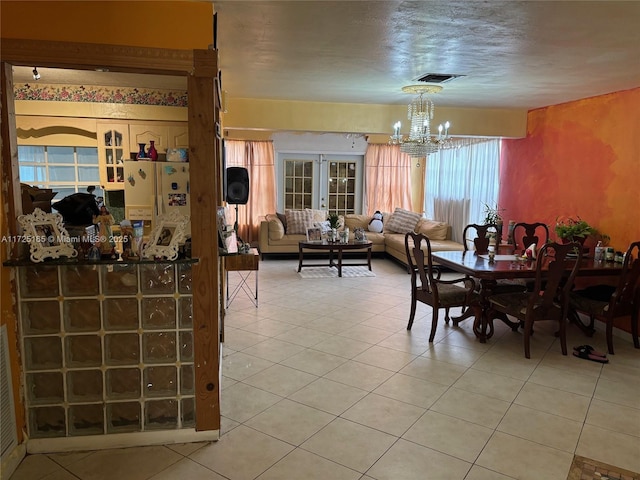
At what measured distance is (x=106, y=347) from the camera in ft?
7.49

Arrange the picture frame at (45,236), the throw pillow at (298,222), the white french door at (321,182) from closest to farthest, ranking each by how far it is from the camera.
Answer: the picture frame at (45,236) → the throw pillow at (298,222) → the white french door at (321,182)

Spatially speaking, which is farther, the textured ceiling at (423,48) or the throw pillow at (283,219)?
the throw pillow at (283,219)

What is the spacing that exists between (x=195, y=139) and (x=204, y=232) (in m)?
0.46

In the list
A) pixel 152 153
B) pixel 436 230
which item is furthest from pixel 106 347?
pixel 436 230

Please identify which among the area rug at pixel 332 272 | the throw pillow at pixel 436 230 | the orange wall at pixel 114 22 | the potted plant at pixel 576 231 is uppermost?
the orange wall at pixel 114 22

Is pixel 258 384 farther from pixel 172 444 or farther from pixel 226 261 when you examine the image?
pixel 226 261

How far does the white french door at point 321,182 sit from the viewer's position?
8.70 meters

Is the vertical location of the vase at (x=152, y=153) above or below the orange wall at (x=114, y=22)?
below

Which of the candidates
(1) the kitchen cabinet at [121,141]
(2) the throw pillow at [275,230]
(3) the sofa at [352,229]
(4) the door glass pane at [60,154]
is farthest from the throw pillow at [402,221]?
(4) the door glass pane at [60,154]

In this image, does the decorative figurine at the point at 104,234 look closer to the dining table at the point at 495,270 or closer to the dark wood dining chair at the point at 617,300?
the dining table at the point at 495,270

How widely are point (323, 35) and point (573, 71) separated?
82.8 inches

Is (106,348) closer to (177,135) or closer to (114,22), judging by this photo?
(114,22)

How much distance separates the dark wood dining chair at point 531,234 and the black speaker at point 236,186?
10.1 feet

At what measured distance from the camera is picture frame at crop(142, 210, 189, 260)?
221 centimetres
